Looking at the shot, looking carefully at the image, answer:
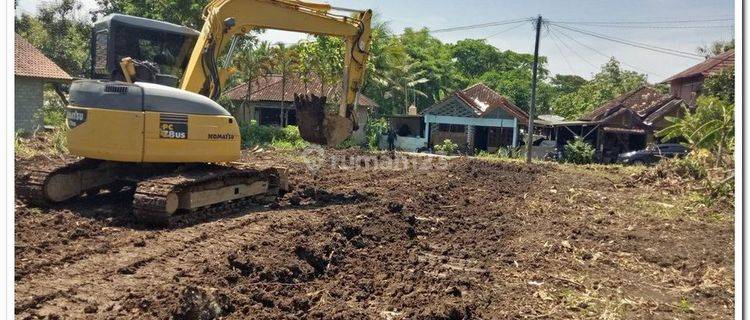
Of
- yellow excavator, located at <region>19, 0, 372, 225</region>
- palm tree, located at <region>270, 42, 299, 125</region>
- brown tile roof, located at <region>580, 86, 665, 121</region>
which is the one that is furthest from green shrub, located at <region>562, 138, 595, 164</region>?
yellow excavator, located at <region>19, 0, 372, 225</region>

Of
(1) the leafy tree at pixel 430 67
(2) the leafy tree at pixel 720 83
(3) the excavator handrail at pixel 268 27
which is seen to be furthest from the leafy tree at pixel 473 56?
(3) the excavator handrail at pixel 268 27

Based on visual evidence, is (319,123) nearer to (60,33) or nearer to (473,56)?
(60,33)

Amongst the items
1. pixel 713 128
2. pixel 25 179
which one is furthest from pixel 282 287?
pixel 713 128

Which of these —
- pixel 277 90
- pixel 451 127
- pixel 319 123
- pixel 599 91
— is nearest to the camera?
pixel 319 123

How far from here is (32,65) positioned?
75.2 ft

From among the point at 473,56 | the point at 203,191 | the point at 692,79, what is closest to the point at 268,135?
the point at 203,191

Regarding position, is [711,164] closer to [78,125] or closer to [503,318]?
[503,318]

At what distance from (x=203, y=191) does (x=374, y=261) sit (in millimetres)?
2861

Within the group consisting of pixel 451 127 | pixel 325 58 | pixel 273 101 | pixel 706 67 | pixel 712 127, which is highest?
pixel 706 67

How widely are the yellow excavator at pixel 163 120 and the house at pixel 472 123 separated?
22.8 meters

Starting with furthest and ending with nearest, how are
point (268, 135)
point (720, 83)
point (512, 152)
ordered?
1. point (512, 152)
2. point (268, 135)
3. point (720, 83)

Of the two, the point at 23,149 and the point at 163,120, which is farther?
the point at 23,149

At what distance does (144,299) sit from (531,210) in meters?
7.54

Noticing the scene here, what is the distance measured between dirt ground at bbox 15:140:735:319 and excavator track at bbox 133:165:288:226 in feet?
0.79
